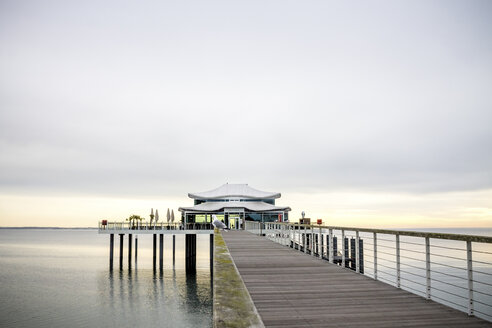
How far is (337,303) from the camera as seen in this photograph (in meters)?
5.31

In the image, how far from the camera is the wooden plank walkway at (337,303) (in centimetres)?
438

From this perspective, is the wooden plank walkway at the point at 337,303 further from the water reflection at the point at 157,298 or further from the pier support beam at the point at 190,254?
the pier support beam at the point at 190,254

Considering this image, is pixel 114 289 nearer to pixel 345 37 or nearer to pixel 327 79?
pixel 327 79

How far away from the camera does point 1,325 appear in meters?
18.2

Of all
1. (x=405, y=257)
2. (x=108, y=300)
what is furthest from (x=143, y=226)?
(x=405, y=257)

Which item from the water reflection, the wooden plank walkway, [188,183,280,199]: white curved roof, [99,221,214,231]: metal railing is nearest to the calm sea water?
the water reflection

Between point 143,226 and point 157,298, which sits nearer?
point 157,298

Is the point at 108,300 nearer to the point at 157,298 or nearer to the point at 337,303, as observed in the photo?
the point at 157,298

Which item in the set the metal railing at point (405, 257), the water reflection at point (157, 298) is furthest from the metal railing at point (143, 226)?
the metal railing at point (405, 257)

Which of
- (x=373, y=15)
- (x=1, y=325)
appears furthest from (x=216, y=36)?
(x=1, y=325)

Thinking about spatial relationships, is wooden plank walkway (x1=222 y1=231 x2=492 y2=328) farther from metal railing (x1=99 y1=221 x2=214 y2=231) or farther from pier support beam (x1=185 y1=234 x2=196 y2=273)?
pier support beam (x1=185 y1=234 x2=196 y2=273)

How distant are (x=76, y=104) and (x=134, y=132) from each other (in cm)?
743

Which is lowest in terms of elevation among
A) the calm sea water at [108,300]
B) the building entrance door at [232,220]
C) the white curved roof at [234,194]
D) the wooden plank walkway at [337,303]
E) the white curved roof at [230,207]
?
the calm sea water at [108,300]

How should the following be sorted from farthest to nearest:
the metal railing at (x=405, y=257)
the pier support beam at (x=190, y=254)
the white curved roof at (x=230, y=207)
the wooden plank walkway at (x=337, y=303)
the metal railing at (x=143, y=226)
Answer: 1. the white curved roof at (x=230, y=207)
2. the pier support beam at (x=190, y=254)
3. the metal railing at (x=143, y=226)
4. the metal railing at (x=405, y=257)
5. the wooden plank walkway at (x=337, y=303)
